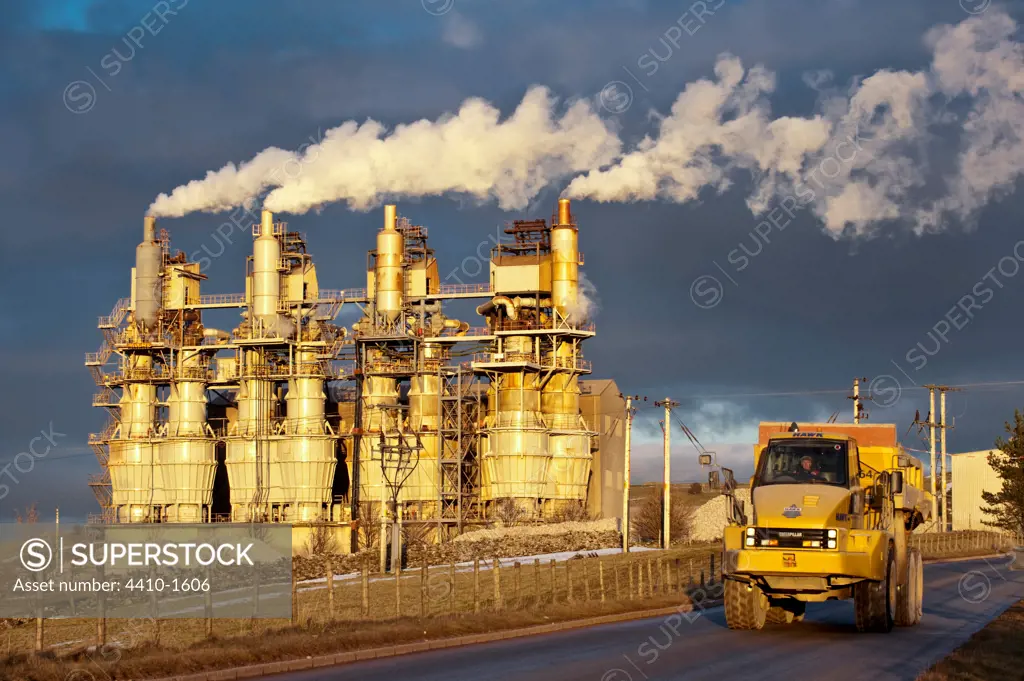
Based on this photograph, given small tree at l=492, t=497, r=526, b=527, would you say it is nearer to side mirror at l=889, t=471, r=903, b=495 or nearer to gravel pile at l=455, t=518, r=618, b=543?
gravel pile at l=455, t=518, r=618, b=543

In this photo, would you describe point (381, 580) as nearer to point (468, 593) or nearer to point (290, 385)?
point (468, 593)

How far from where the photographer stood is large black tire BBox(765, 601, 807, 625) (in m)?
29.3

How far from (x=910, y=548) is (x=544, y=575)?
68.9ft

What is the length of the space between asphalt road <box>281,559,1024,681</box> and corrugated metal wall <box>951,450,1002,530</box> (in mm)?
81324

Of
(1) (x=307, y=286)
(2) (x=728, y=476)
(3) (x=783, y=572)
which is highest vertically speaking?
(1) (x=307, y=286)

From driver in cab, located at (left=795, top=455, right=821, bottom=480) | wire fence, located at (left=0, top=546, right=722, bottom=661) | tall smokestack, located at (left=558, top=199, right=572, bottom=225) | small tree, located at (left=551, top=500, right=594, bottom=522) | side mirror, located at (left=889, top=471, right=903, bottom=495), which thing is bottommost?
small tree, located at (left=551, top=500, right=594, bottom=522)

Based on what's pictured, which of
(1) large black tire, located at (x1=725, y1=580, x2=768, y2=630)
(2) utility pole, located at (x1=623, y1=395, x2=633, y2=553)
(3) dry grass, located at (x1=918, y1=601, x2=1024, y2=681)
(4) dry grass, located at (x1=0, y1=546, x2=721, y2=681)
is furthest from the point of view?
(2) utility pole, located at (x1=623, y1=395, x2=633, y2=553)

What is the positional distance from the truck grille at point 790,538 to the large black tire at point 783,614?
421 cm

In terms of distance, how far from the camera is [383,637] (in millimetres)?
24922

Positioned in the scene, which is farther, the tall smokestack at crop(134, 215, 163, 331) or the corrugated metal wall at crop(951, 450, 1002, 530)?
the corrugated metal wall at crop(951, 450, 1002, 530)

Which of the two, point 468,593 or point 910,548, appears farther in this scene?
point 468,593

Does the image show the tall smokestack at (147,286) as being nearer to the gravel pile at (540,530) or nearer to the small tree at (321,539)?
the small tree at (321,539)

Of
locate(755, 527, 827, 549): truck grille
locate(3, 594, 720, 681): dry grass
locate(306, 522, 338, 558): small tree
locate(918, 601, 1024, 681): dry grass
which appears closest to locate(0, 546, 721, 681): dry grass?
locate(3, 594, 720, 681): dry grass

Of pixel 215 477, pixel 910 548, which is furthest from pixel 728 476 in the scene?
pixel 215 477
